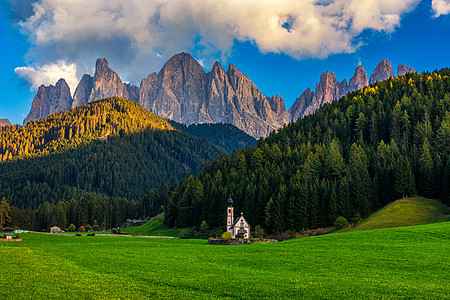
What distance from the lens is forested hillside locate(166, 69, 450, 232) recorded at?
8306 cm

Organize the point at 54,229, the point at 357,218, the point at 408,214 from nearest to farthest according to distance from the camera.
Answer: the point at 408,214 < the point at 357,218 < the point at 54,229

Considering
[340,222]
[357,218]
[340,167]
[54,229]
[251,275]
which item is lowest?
[54,229]

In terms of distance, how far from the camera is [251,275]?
89.5 feet

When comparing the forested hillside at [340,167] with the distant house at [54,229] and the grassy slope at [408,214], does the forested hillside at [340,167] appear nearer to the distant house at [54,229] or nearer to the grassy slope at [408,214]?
the grassy slope at [408,214]

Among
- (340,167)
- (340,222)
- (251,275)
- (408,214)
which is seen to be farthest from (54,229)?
(251,275)

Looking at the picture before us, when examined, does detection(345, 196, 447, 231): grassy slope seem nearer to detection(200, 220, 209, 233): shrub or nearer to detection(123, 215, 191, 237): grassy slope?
detection(200, 220, 209, 233): shrub

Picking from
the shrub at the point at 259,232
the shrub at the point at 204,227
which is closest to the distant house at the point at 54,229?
the shrub at the point at 204,227

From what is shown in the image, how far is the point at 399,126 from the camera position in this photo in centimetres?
11800

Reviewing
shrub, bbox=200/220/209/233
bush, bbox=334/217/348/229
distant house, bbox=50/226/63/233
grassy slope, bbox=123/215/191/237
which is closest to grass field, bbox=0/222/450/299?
bush, bbox=334/217/348/229

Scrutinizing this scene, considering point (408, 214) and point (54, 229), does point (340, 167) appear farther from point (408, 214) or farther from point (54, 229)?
point (54, 229)

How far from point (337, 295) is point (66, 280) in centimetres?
1803

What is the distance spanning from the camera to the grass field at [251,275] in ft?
68.1

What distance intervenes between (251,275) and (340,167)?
77370 millimetres

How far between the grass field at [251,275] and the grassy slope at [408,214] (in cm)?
2633
